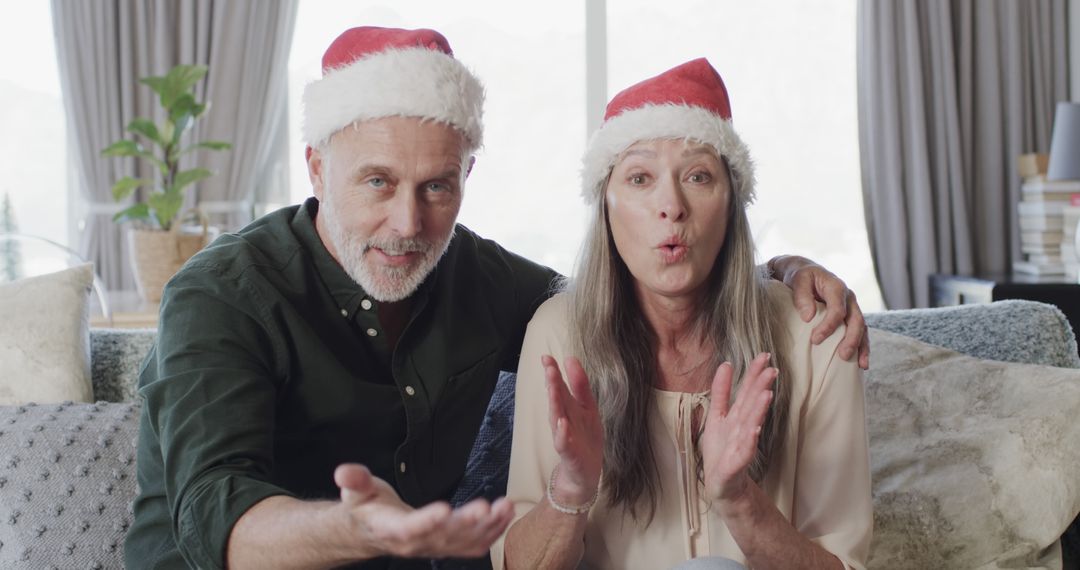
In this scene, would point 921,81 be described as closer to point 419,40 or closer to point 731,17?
point 731,17

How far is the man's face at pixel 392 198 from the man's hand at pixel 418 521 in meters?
0.57

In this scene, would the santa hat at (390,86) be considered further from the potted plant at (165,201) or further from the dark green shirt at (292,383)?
the potted plant at (165,201)

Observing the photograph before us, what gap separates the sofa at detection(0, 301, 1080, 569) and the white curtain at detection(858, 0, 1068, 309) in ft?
8.94

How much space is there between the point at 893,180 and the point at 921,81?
17.9 inches

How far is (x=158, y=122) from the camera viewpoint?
432 cm

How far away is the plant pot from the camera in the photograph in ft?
11.5

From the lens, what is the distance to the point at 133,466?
1747 millimetres

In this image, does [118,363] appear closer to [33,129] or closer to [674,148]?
[674,148]

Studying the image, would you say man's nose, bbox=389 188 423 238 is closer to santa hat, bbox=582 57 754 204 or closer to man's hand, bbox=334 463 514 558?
santa hat, bbox=582 57 754 204

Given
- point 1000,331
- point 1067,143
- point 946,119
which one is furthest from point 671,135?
point 946,119

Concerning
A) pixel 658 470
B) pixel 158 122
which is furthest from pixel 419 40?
pixel 158 122

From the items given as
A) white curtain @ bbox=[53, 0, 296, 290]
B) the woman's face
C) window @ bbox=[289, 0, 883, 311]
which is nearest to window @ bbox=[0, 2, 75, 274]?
white curtain @ bbox=[53, 0, 296, 290]

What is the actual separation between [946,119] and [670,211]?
11.8ft

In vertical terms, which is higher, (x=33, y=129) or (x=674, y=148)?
(x=33, y=129)
